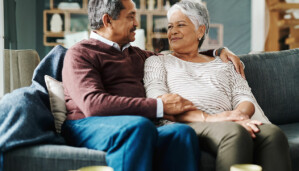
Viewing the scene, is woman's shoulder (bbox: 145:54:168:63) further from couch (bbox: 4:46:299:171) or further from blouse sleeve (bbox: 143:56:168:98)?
couch (bbox: 4:46:299:171)

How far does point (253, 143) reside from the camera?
127 cm

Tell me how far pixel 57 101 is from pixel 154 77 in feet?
1.49

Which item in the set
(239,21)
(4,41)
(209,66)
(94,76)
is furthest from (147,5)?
(94,76)

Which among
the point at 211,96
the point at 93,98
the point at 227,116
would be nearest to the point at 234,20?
the point at 211,96

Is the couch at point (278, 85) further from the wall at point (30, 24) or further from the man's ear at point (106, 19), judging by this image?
the wall at point (30, 24)

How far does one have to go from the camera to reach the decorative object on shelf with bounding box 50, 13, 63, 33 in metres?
4.85

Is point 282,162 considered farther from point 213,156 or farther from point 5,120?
point 5,120

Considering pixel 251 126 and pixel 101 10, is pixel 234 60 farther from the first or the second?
pixel 101 10

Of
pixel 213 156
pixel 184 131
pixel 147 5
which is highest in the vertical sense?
pixel 147 5

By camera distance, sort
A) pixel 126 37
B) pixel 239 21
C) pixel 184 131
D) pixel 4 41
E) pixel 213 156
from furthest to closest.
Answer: pixel 239 21, pixel 4 41, pixel 126 37, pixel 213 156, pixel 184 131

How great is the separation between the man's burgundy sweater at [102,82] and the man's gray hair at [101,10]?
4.1 inches

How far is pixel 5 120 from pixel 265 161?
97cm

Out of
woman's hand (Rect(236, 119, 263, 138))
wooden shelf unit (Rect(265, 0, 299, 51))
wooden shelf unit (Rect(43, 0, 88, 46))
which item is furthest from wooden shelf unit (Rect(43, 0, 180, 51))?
woman's hand (Rect(236, 119, 263, 138))

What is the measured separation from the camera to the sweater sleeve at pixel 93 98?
4.24 ft
